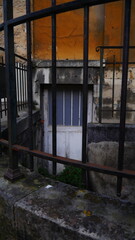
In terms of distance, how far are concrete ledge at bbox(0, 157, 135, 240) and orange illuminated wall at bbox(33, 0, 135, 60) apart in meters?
4.86

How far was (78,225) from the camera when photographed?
1.01 meters

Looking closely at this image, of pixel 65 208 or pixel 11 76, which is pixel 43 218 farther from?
pixel 11 76

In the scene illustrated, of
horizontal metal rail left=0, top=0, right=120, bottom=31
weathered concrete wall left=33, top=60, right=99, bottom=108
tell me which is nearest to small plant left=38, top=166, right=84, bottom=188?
weathered concrete wall left=33, top=60, right=99, bottom=108

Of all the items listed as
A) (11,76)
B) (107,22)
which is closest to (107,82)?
(107,22)

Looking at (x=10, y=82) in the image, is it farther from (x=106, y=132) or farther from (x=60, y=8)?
(x=106, y=132)

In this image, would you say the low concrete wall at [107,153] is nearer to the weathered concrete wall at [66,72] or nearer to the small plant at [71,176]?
the small plant at [71,176]

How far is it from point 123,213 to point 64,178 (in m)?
4.38

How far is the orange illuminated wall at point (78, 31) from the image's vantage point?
5.29 metres

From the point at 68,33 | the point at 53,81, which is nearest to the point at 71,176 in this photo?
the point at 68,33

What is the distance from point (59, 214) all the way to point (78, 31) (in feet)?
17.6

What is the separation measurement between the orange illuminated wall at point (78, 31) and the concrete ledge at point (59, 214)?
15.9 ft

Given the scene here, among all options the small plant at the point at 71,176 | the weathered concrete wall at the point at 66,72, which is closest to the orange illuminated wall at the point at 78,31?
the weathered concrete wall at the point at 66,72

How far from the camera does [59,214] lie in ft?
3.61

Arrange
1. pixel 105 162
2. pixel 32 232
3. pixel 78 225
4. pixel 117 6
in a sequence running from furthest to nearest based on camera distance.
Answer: pixel 117 6 < pixel 105 162 < pixel 32 232 < pixel 78 225
